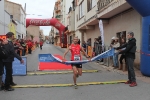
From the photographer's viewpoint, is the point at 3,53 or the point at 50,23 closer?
the point at 3,53

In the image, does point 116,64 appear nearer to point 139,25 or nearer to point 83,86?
point 139,25

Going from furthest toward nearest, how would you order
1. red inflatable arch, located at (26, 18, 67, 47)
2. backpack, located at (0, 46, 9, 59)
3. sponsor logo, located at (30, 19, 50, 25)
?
red inflatable arch, located at (26, 18, 67, 47) → sponsor logo, located at (30, 19, 50, 25) → backpack, located at (0, 46, 9, 59)

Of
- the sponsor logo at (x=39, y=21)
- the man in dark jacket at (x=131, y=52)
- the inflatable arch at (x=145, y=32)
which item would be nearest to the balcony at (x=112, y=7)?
the inflatable arch at (x=145, y=32)

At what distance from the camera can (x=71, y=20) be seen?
35844 mm

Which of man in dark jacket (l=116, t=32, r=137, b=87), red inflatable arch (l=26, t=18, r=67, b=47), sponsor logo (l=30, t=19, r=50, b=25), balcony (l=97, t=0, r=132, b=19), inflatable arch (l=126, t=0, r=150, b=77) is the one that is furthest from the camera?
red inflatable arch (l=26, t=18, r=67, b=47)

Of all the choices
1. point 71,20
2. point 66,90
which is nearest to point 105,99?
point 66,90

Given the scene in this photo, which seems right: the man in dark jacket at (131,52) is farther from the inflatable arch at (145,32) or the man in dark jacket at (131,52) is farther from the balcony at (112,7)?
the balcony at (112,7)

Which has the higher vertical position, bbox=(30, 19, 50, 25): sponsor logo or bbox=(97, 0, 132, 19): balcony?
bbox=(30, 19, 50, 25): sponsor logo

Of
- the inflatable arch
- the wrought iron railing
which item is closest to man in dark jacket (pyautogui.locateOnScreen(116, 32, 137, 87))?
the inflatable arch

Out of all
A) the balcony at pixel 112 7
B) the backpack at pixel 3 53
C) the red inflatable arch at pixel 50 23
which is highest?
the red inflatable arch at pixel 50 23

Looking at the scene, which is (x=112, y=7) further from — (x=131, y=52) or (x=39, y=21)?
(x=39, y=21)

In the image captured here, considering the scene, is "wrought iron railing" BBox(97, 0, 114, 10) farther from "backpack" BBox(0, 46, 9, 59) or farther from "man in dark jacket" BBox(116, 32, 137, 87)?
"backpack" BBox(0, 46, 9, 59)

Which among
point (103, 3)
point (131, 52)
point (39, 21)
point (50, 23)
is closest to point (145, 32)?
point (131, 52)

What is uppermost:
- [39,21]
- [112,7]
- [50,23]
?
[39,21]
